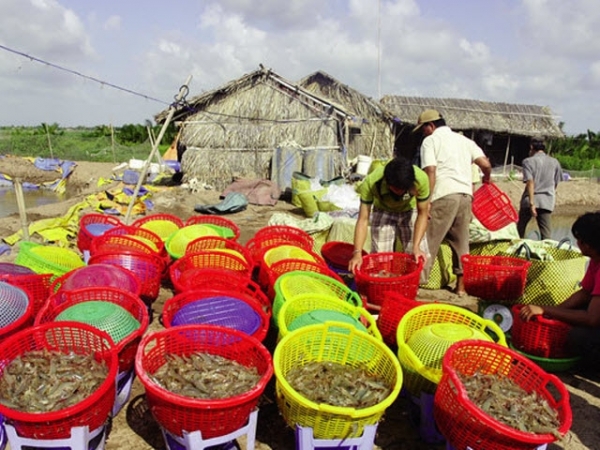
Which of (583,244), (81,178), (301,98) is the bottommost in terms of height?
(81,178)

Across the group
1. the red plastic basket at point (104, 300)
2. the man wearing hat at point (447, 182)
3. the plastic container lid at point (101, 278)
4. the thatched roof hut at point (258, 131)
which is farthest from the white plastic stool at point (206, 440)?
the thatched roof hut at point (258, 131)

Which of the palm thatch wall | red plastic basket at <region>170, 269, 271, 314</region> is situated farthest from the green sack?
the palm thatch wall

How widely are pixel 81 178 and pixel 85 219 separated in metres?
15.5

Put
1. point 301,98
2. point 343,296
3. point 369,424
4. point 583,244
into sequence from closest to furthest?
point 369,424
point 583,244
point 343,296
point 301,98

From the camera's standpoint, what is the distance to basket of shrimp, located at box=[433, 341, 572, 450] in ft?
6.37

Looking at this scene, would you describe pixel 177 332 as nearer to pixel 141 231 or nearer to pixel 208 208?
pixel 141 231

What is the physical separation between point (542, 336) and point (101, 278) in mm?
3378

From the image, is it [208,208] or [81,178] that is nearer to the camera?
[208,208]

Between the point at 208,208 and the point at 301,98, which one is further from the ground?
the point at 301,98

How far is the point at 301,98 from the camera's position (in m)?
13.2

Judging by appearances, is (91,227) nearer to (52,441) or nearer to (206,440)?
(52,441)

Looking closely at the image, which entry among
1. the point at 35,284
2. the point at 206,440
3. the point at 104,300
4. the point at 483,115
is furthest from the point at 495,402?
the point at 483,115

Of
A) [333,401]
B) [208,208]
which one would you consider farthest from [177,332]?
[208,208]

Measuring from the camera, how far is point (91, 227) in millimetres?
4996
